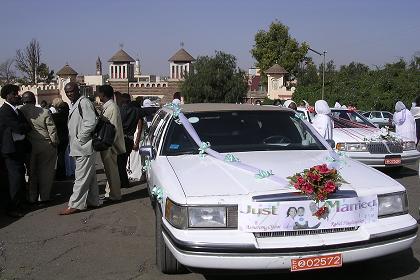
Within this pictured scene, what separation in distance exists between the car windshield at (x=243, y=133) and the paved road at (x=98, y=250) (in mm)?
1277

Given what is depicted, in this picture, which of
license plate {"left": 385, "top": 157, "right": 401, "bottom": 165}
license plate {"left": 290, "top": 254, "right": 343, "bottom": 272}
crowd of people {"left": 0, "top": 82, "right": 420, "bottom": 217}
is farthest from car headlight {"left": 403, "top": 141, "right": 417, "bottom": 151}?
license plate {"left": 290, "top": 254, "right": 343, "bottom": 272}

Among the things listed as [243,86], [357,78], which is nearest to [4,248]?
[357,78]

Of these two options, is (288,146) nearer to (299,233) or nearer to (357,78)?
(299,233)

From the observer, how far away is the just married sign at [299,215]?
388 centimetres

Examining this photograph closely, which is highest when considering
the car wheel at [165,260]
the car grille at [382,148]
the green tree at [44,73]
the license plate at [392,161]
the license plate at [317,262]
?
the green tree at [44,73]

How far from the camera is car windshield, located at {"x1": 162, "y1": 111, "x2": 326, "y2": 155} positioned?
5438 mm

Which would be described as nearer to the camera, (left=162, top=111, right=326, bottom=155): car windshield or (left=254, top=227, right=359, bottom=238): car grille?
(left=254, top=227, right=359, bottom=238): car grille

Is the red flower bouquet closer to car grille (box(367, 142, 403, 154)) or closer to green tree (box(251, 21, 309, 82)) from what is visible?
car grille (box(367, 142, 403, 154))

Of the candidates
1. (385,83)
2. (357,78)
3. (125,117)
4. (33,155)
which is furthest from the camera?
(357,78)

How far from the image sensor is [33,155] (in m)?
7.92

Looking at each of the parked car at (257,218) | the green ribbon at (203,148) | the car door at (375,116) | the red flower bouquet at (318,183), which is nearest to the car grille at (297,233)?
the parked car at (257,218)

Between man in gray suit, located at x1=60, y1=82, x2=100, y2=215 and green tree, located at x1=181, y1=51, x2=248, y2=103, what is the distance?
55.1 metres

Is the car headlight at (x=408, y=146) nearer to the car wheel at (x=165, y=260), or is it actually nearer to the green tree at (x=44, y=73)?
the car wheel at (x=165, y=260)

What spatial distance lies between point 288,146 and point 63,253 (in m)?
2.75
